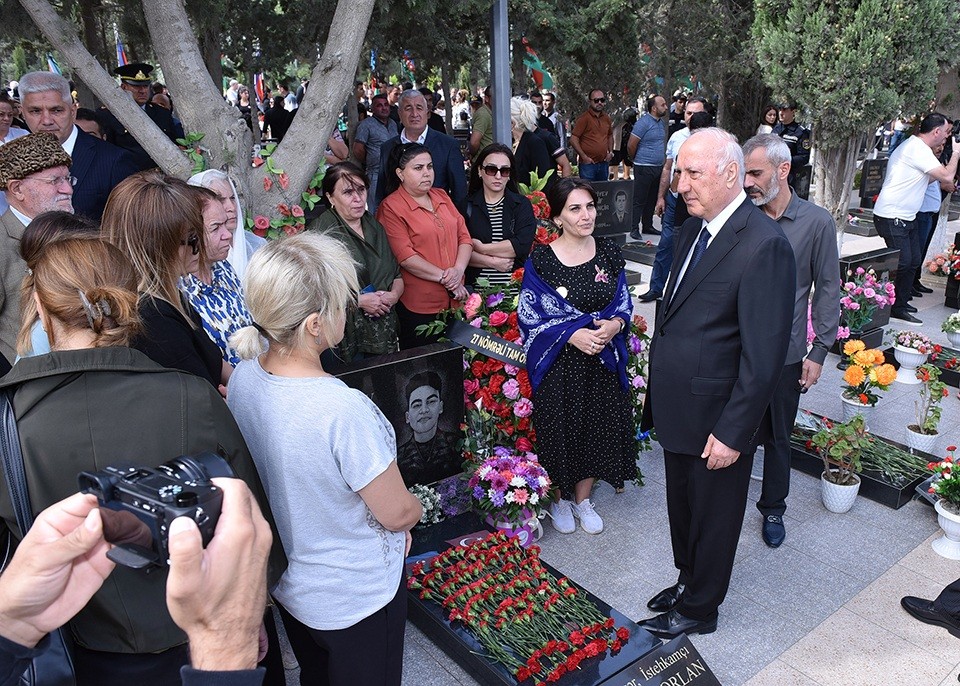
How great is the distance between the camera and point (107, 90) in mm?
3625

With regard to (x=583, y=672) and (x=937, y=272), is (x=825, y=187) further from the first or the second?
(x=583, y=672)

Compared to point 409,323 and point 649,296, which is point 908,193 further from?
point 409,323

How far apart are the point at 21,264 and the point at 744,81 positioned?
15.2 m

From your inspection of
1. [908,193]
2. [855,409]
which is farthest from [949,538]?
[908,193]

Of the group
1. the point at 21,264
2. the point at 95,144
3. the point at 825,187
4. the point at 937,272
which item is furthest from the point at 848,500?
the point at 937,272

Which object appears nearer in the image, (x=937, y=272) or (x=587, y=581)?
(x=587, y=581)

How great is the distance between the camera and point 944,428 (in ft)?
16.4

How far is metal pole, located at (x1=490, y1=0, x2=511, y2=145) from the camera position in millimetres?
5945

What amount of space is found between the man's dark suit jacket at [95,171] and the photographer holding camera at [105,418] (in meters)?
2.53

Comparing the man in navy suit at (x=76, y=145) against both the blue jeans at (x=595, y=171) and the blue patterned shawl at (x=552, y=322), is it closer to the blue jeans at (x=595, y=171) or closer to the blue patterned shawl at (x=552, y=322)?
the blue patterned shawl at (x=552, y=322)

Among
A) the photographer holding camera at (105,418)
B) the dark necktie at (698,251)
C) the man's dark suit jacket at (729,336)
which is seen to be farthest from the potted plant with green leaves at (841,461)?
the photographer holding camera at (105,418)

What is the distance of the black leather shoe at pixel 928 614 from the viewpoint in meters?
3.04

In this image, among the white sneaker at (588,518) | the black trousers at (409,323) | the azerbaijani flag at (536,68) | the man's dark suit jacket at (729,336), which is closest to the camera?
the man's dark suit jacket at (729,336)

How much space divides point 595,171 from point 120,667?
33.1 ft
